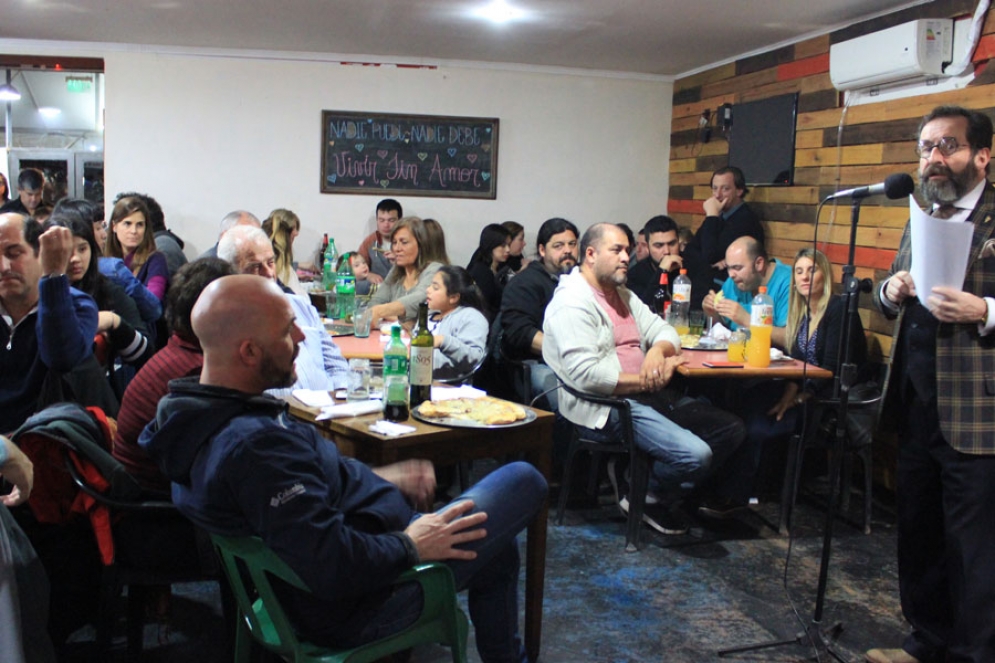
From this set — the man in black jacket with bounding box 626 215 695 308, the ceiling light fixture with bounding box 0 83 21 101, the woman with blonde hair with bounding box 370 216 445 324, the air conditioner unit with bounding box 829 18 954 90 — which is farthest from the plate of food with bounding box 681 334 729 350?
the ceiling light fixture with bounding box 0 83 21 101

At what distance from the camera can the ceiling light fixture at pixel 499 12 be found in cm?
537

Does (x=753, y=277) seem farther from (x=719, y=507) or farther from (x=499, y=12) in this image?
(x=499, y=12)

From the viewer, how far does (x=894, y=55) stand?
4.70 metres

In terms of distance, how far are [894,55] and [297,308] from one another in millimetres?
3372

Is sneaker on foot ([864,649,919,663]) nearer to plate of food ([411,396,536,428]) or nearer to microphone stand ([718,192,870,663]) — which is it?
microphone stand ([718,192,870,663])

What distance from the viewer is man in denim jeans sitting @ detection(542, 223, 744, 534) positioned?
144 inches

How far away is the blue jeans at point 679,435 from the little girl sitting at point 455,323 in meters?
0.67

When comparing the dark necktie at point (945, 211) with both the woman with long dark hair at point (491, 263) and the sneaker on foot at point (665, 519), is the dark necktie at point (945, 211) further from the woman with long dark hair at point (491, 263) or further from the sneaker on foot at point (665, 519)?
the woman with long dark hair at point (491, 263)

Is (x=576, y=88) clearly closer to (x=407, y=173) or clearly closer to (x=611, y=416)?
(x=407, y=173)

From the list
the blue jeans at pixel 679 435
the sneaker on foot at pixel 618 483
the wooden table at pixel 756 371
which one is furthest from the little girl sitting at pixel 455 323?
the wooden table at pixel 756 371

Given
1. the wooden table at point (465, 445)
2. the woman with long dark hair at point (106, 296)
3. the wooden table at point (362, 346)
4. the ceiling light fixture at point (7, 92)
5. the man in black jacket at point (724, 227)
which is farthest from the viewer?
the ceiling light fixture at point (7, 92)

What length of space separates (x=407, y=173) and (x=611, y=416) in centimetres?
437

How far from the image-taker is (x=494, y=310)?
6.09m

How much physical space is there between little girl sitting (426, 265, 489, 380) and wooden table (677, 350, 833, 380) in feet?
3.03
